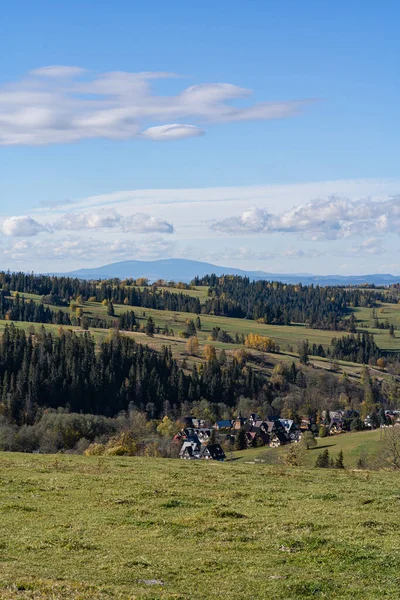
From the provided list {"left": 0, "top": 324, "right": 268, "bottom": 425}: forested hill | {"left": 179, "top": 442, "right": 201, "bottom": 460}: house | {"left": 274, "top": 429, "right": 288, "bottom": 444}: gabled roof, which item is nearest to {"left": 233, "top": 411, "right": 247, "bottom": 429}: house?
{"left": 274, "top": 429, "right": 288, "bottom": 444}: gabled roof

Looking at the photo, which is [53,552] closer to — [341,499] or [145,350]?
[341,499]

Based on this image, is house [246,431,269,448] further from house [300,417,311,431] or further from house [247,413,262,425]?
house [300,417,311,431]

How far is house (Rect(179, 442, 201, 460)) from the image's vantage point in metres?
104

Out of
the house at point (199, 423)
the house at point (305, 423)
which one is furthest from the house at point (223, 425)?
the house at point (305, 423)

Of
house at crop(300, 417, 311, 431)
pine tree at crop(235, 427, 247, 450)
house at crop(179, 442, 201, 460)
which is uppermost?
house at crop(179, 442, 201, 460)

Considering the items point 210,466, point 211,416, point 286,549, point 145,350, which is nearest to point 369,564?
point 286,549

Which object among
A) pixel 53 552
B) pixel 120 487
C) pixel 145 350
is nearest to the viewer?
pixel 53 552

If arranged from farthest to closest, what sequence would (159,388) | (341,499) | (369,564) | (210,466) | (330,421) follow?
1. (159,388)
2. (330,421)
3. (210,466)
4. (341,499)
5. (369,564)

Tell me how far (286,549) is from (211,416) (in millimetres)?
138588

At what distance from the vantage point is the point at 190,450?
106188 millimetres

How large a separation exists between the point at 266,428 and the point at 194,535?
405ft

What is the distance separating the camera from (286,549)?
20.5 meters

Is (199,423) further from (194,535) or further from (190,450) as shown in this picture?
(194,535)

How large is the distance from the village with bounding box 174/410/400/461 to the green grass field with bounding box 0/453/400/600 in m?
77.4
